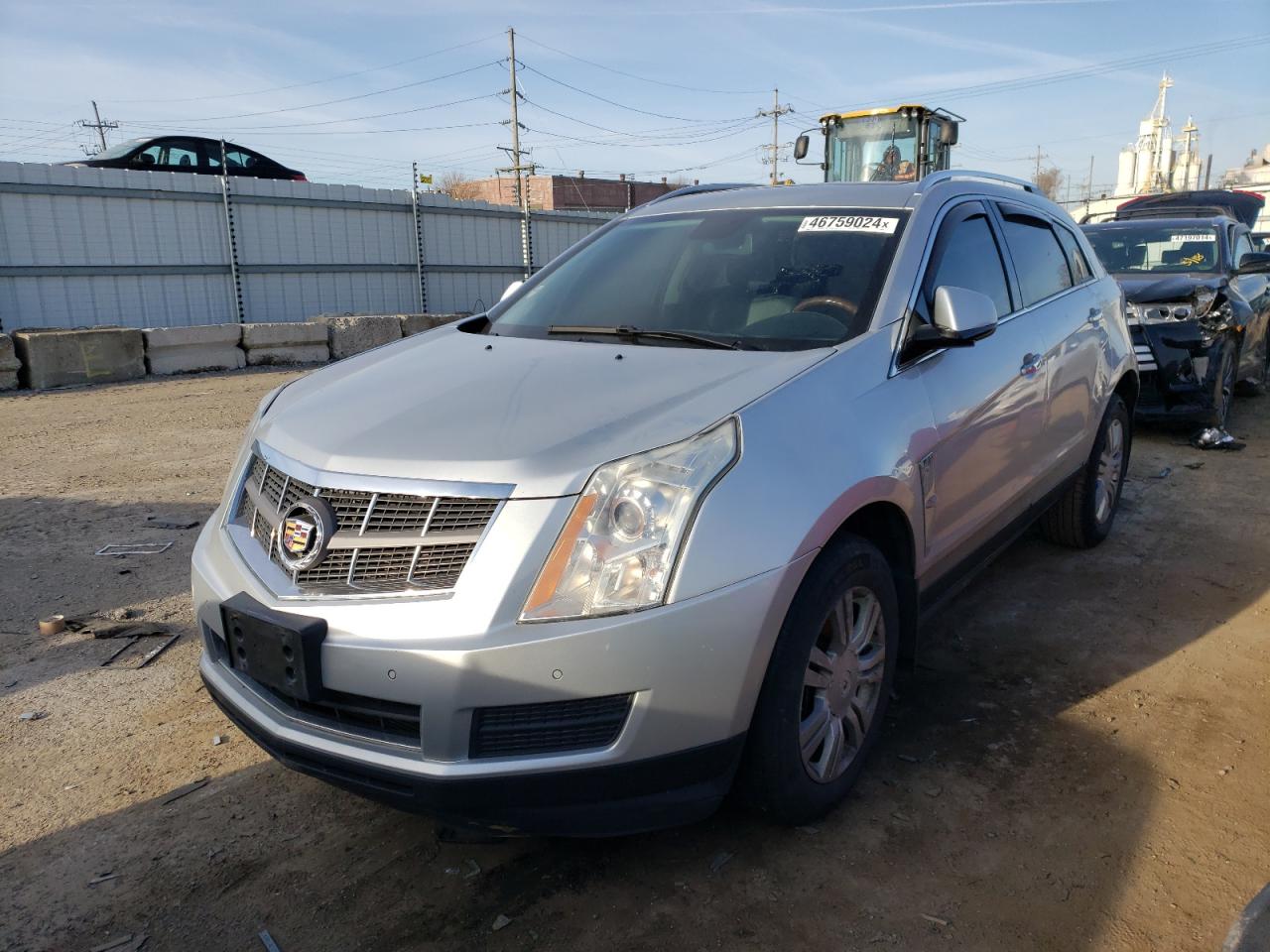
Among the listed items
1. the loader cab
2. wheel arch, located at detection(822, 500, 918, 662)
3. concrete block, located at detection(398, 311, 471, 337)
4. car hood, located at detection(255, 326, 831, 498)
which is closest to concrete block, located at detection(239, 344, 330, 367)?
concrete block, located at detection(398, 311, 471, 337)

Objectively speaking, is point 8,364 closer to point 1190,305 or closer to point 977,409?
point 977,409

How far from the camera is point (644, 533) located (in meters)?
2.16

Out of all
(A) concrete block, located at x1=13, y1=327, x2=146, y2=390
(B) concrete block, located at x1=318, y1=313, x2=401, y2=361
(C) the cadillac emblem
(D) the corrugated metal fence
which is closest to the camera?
(C) the cadillac emblem

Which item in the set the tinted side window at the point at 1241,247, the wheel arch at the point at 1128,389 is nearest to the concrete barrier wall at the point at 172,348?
the wheel arch at the point at 1128,389

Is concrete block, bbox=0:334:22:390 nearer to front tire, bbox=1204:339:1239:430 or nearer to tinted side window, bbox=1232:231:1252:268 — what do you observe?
front tire, bbox=1204:339:1239:430

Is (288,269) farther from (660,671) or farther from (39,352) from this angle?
(660,671)

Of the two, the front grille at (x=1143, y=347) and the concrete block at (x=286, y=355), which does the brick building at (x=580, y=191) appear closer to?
the concrete block at (x=286, y=355)

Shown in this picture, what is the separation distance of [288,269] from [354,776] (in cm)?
1514

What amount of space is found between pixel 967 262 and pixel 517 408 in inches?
79.1

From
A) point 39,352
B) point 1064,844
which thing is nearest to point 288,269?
point 39,352

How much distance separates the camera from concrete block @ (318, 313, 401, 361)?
13.6m

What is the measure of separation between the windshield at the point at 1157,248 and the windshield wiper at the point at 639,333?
6675 mm

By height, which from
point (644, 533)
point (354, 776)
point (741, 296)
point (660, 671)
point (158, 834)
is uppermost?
point (741, 296)

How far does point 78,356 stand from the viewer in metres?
11.0
